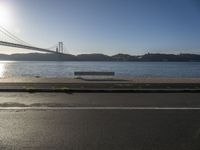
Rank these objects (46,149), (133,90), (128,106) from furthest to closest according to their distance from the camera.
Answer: (133,90), (128,106), (46,149)

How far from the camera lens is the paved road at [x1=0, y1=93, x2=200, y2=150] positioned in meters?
6.75

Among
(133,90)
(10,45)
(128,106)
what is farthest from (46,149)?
(10,45)

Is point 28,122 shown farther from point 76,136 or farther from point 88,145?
point 88,145

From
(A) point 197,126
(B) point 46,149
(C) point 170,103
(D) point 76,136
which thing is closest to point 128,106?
(C) point 170,103

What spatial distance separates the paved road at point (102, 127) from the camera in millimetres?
6750

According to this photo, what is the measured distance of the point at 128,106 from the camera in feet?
37.6

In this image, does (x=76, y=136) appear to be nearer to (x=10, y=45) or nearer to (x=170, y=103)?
(x=170, y=103)

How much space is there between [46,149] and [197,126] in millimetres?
3381

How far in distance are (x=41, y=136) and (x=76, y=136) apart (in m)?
0.62

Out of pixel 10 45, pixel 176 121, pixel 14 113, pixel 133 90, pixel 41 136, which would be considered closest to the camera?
pixel 41 136

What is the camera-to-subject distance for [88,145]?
6.68 metres

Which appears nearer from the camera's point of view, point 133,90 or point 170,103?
point 170,103

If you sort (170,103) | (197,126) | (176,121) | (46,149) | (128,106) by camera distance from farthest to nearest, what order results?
(170,103), (128,106), (176,121), (197,126), (46,149)

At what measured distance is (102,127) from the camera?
8.18m
